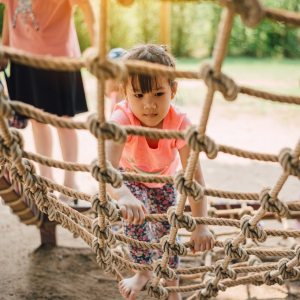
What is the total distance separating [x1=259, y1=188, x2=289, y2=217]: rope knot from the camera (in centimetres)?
98

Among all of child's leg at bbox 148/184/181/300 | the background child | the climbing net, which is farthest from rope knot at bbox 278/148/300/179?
the background child

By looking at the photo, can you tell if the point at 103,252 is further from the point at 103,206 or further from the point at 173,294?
the point at 173,294

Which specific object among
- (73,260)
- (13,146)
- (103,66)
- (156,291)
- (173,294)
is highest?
(103,66)

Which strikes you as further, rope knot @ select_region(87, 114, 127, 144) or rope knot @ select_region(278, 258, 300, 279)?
rope knot @ select_region(278, 258, 300, 279)

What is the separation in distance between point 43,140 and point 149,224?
736 millimetres

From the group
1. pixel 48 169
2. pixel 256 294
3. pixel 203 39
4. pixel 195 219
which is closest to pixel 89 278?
pixel 48 169

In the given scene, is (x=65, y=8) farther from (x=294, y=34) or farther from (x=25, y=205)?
(x=294, y=34)

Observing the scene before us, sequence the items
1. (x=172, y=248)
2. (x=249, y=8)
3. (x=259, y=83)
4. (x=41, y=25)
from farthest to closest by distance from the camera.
A: (x=259, y=83), (x=41, y=25), (x=172, y=248), (x=249, y=8)

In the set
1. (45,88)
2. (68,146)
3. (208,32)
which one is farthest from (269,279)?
(208,32)

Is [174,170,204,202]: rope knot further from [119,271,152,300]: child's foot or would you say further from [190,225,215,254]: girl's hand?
[119,271,152,300]: child's foot

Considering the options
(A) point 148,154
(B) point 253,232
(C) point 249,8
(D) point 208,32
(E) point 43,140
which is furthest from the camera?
(D) point 208,32

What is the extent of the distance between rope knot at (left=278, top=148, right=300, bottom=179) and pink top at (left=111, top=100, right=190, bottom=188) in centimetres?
54

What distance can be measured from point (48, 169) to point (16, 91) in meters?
0.41

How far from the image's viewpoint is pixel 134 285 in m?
1.47
